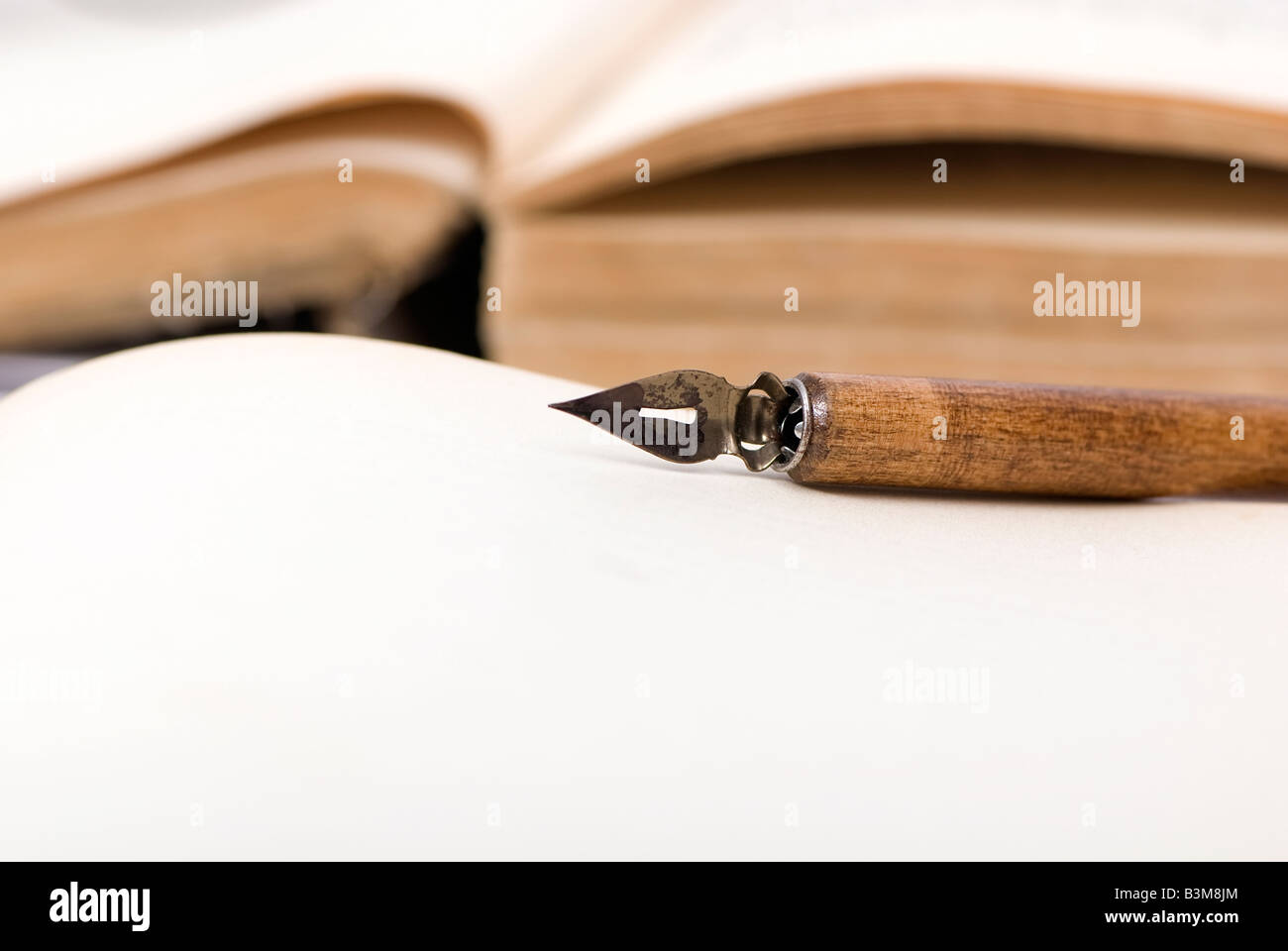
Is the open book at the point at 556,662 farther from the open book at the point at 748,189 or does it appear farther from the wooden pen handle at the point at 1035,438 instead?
the open book at the point at 748,189

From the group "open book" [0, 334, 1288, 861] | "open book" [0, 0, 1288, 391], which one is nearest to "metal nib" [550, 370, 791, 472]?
"open book" [0, 334, 1288, 861]

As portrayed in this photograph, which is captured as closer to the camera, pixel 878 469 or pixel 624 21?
pixel 878 469

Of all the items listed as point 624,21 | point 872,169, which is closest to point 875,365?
point 872,169

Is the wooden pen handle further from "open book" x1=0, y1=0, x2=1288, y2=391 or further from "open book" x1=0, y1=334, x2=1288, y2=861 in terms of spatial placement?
"open book" x1=0, y1=0, x2=1288, y2=391

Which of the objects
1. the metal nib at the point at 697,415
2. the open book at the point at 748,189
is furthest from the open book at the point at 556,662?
the open book at the point at 748,189

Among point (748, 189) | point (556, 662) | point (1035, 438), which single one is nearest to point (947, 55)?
point (748, 189)
